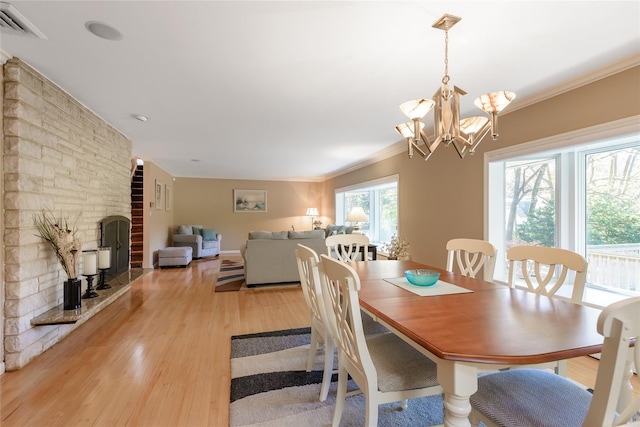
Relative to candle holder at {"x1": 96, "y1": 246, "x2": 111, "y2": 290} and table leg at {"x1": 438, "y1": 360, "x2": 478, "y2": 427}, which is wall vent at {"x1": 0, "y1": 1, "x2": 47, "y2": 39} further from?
table leg at {"x1": 438, "y1": 360, "x2": 478, "y2": 427}

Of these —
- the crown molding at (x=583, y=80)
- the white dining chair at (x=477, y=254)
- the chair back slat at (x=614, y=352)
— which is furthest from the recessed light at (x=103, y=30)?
the crown molding at (x=583, y=80)

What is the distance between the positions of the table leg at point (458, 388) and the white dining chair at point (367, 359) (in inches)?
10.0

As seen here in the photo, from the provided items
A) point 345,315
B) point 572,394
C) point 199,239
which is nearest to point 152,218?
point 199,239

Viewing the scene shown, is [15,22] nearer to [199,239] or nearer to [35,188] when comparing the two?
[35,188]

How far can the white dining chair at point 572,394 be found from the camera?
2.37ft

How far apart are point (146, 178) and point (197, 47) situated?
4.70 metres

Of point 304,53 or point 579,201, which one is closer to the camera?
point 304,53

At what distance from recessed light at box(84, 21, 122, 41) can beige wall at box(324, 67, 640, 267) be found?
134 inches

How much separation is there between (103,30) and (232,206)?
711 centimetres

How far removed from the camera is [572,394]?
1.13 metres

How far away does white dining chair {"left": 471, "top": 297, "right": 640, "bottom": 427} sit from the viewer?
2.37 feet

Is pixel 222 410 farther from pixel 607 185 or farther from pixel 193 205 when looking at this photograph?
pixel 193 205

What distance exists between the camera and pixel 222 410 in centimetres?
171

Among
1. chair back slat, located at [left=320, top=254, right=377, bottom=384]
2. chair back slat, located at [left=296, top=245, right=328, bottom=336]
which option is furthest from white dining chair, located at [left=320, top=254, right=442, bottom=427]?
chair back slat, located at [left=296, top=245, right=328, bottom=336]
